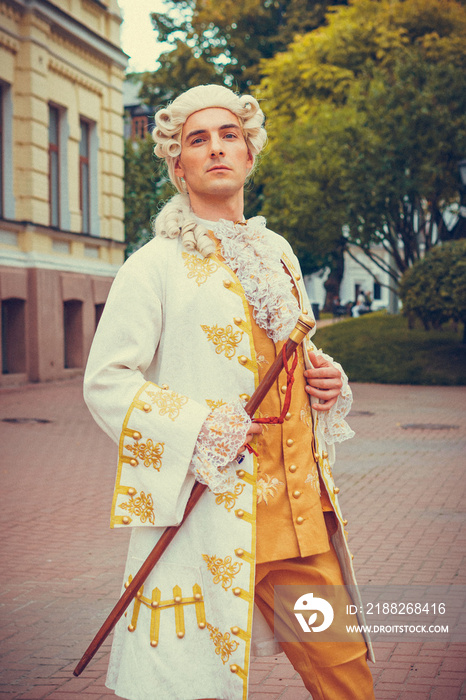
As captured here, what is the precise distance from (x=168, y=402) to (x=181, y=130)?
2.90 ft

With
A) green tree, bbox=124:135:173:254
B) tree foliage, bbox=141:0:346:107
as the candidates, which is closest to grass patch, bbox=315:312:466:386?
green tree, bbox=124:135:173:254

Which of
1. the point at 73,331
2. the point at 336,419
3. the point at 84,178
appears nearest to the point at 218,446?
the point at 336,419

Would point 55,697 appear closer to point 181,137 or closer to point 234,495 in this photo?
point 234,495

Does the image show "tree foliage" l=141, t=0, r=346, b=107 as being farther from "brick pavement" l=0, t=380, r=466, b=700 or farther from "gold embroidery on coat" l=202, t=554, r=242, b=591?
"gold embroidery on coat" l=202, t=554, r=242, b=591

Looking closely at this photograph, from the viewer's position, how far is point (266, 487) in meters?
2.60

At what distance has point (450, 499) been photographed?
7691mm

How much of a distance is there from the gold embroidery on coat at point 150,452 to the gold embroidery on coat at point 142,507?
9 centimetres

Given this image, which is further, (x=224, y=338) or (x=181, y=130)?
(x=181, y=130)

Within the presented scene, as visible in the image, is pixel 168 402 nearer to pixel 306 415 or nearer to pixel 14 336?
pixel 306 415

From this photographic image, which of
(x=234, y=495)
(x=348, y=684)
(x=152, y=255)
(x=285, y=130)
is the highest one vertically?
(x=285, y=130)

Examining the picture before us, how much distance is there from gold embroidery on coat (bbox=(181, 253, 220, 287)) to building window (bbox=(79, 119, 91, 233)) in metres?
18.4

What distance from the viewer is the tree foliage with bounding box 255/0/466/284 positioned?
22266 mm

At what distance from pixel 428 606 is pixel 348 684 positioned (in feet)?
7.87

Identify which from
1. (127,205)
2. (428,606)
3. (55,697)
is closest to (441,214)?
(127,205)
